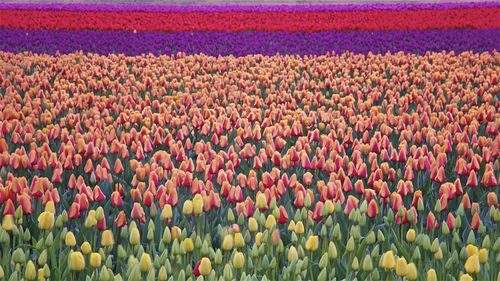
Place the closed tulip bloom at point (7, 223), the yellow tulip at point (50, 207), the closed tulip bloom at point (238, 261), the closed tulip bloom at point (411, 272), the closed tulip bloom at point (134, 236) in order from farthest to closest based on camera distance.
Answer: the yellow tulip at point (50, 207), the closed tulip bloom at point (7, 223), the closed tulip bloom at point (134, 236), the closed tulip bloom at point (238, 261), the closed tulip bloom at point (411, 272)

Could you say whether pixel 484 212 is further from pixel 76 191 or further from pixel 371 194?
pixel 76 191

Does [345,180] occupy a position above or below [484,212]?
above

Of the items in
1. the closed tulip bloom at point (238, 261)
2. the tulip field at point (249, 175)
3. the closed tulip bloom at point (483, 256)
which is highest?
the closed tulip bloom at point (238, 261)

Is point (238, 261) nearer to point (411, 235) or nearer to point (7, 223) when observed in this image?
point (411, 235)

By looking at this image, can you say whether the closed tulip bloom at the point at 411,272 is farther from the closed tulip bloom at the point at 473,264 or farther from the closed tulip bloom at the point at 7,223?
the closed tulip bloom at the point at 7,223

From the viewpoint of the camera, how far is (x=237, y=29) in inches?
593

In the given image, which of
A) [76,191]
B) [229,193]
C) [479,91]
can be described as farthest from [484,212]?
[479,91]

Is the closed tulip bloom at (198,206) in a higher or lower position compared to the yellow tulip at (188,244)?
higher

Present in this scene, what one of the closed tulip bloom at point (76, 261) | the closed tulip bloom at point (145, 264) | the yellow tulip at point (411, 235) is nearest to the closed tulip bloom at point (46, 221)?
the closed tulip bloom at point (76, 261)

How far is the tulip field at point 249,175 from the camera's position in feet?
8.14

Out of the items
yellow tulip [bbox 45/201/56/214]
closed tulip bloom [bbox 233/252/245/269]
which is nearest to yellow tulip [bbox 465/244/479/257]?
closed tulip bloom [bbox 233/252/245/269]

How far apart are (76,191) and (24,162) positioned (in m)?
0.41

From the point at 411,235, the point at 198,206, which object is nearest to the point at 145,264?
the point at 198,206

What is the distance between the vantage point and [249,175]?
333 centimetres
